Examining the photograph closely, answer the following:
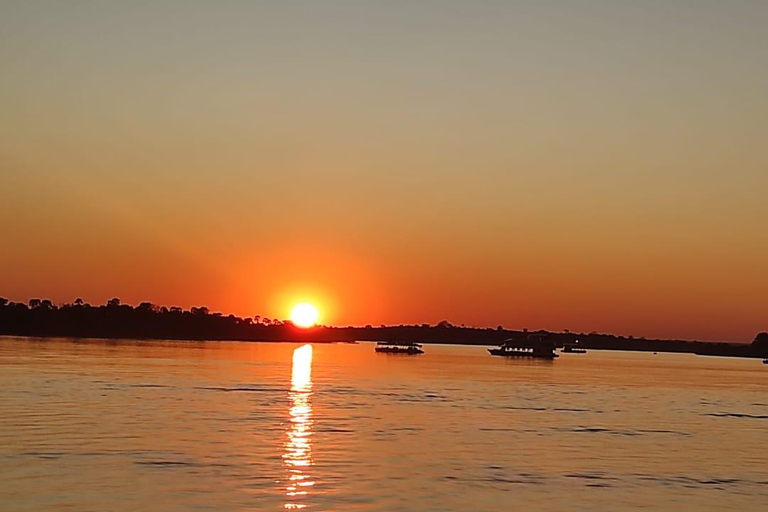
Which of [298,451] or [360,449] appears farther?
[360,449]

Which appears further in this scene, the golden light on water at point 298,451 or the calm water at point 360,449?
the calm water at point 360,449

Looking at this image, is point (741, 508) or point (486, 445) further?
point (486, 445)

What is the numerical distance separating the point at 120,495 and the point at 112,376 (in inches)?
2402

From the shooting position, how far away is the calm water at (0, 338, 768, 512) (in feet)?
111

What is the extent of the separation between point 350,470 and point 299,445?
24.9ft

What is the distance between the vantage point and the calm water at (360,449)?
33969 mm

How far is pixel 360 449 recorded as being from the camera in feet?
151

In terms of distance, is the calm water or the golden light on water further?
the calm water

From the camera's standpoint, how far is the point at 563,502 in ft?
113

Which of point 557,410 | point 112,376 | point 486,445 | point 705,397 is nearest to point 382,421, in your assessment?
point 486,445

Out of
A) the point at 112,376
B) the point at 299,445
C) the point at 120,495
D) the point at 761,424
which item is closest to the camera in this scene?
the point at 120,495

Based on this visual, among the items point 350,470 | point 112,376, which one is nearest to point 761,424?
point 350,470

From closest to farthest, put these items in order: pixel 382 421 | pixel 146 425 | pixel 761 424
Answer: pixel 146 425, pixel 382 421, pixel 761 424

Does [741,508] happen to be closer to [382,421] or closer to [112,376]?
[382,421]
